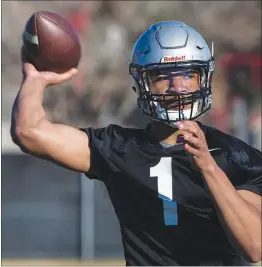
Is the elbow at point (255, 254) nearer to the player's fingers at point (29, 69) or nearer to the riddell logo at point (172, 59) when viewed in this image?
the riddell logo at point (172, 59)

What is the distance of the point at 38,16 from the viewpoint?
3.32 m

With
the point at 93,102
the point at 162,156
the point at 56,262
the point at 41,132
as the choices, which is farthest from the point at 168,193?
the point at 93,102

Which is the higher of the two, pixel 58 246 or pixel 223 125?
pixel 223 125

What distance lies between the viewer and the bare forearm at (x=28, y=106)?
3.09 metres

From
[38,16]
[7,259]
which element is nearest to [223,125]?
[7,259]

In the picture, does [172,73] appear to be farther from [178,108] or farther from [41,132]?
[41,132]

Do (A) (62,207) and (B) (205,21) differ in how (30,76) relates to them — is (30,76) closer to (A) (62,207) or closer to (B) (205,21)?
(A) (62,207)

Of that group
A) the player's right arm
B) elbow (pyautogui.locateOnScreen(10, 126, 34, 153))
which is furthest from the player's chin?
elbow (pyautogui.locateOnScreen(10, 126, 34, 153))

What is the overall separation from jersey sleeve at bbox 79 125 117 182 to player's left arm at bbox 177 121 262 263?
49cm

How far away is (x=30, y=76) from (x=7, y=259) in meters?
5.51

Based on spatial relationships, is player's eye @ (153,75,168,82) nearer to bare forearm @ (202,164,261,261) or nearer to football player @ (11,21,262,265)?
football player @ (11,21,262,265)

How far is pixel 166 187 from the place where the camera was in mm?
3170

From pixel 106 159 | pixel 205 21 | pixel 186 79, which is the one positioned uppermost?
pixel 205 21

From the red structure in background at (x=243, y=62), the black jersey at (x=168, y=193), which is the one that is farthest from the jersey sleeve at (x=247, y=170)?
the red structure in background at (x=243, y=62)
